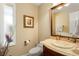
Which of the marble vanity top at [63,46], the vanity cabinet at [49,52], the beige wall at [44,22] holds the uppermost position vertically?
the beige wall at [44,22]

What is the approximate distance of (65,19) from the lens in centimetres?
148

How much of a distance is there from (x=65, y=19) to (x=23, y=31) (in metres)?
0.68

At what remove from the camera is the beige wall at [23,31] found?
1422 mm

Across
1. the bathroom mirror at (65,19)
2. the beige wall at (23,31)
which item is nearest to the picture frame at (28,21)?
the beige wall at (23,31)

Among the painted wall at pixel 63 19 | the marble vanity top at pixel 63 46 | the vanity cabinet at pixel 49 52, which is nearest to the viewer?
the marble vanity top at pixel 63 46

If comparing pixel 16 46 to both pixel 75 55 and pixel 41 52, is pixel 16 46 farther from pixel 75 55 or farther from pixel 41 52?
pixel 75 55

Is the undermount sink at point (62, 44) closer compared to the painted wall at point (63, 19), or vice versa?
the undermount sink at point (62, 44)

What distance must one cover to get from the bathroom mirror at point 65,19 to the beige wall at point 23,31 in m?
0.29

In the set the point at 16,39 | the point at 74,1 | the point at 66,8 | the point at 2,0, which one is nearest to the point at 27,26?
the point at 16,39

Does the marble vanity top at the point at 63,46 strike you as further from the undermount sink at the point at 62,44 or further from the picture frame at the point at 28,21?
the picture frame at the point at 28,21

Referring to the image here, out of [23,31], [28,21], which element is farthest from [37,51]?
[28,21]

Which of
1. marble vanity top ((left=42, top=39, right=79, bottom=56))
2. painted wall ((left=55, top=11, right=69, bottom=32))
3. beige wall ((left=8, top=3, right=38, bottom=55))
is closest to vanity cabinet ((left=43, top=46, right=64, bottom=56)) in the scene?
marble vanity top ((left=42, top=39, right=79, bottom=56))

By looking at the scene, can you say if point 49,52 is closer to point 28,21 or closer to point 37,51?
point 37,51

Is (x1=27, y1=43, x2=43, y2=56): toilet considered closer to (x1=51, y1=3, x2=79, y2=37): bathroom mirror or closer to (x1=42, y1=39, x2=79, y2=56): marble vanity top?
(x1=42, y1=39, x2=79, y2=56): marble vanity top
